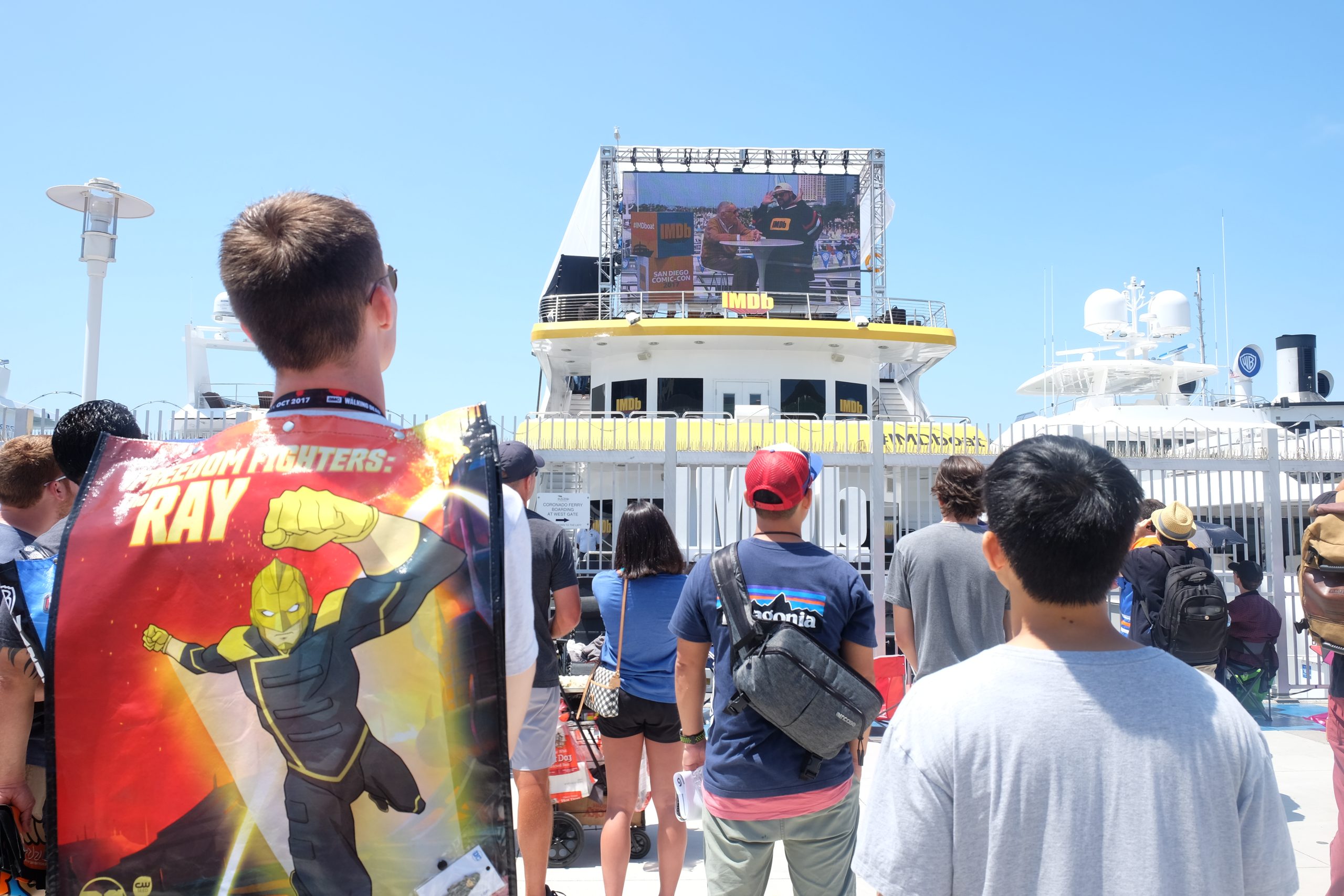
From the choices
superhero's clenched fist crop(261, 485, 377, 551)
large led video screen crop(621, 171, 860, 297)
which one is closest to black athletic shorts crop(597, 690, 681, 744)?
superhero's clenched fist crop(261, 485, 377, 551)

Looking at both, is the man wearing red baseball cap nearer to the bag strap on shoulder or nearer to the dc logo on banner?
the bag strap on shoulder

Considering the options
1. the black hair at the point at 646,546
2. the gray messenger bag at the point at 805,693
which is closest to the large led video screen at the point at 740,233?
the black hair at the point at 646,546

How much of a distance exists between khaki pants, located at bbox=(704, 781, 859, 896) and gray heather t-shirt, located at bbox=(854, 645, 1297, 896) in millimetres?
1367

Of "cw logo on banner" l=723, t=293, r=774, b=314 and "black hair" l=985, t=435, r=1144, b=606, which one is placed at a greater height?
"cw logo on banner" l=723, t=293, r=774, b=314

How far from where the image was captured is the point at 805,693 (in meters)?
2.66

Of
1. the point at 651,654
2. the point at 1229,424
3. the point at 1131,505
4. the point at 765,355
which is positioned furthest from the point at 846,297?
the point at 1131,505

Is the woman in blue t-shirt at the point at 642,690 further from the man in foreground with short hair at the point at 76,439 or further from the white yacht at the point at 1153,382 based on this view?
the white yacht at the point at 1153,382

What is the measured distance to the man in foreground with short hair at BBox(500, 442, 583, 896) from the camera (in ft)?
12.0

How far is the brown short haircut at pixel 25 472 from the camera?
9.60 ft

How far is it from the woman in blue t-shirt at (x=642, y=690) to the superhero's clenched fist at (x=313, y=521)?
269 centimetres

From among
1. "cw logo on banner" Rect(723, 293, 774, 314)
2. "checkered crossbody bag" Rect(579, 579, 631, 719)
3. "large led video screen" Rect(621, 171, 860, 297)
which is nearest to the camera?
"checkered crossbody bag" Rect(579, 579, 631, 719)

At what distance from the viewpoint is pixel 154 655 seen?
4.20 ft

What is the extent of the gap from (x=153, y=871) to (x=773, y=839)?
2045mm

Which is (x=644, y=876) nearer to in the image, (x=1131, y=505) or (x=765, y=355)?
(x=1131, y=505)
